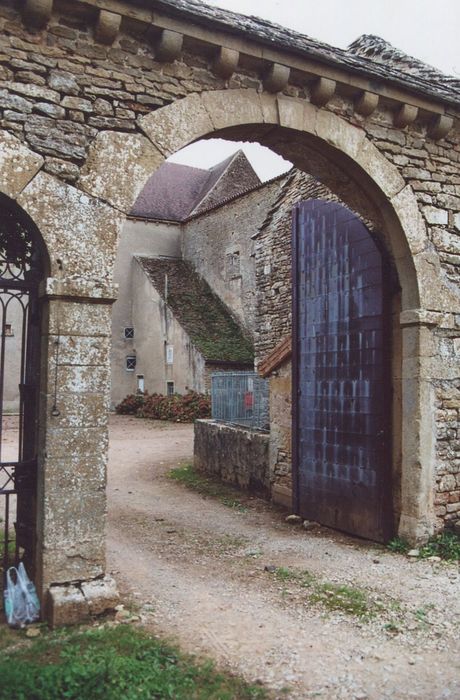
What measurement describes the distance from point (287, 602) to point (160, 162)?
3.39 m

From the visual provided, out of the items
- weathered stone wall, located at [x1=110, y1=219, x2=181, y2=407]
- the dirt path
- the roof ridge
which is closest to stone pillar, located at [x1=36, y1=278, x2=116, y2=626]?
the dirt path

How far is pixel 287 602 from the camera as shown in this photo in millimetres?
4254

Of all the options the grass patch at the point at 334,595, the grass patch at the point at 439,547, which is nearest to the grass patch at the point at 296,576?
the grass patch at the point at 334,595

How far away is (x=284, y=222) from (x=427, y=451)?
8338 mm

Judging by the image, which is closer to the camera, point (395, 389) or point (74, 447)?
point (74, 447)

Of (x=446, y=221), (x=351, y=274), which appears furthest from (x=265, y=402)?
(x=446, y=221)

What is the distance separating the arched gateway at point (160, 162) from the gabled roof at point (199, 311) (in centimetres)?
1300

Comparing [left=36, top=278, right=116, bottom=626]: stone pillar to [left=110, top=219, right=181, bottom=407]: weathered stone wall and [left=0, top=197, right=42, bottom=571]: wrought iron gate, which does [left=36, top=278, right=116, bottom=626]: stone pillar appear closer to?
[left=0, top=197, right=42, bottom=571]: wrought iron gate

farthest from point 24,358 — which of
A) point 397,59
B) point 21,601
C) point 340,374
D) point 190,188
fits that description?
point 190,188

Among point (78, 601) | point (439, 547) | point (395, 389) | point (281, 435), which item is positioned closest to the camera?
point (78, 601)

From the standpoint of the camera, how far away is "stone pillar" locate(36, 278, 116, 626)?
3865 millimetres

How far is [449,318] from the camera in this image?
566 centimetres

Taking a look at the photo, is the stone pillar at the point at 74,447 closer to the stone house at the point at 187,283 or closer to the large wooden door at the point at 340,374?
the large wooden door at the point at 340,374

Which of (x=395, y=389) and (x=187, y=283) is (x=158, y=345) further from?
(x=395, y=389)
